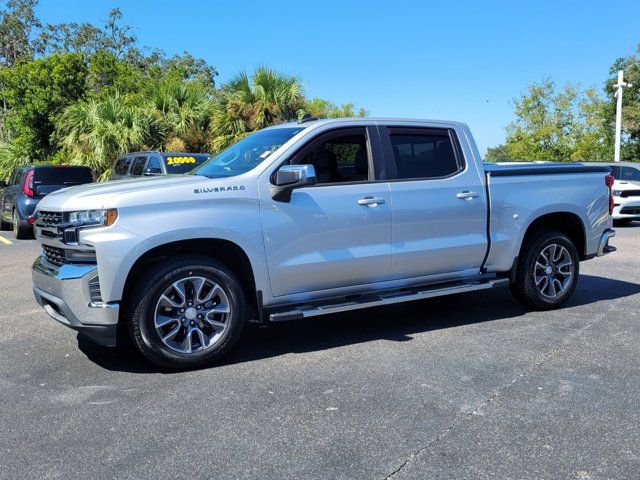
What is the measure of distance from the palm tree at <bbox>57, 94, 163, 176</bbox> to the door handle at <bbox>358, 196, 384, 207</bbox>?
16.1 meters

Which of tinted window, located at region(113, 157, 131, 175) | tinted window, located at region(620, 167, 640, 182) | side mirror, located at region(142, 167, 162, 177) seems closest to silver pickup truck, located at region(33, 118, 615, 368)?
side mirror, located at region(142, 167, 162, 177)

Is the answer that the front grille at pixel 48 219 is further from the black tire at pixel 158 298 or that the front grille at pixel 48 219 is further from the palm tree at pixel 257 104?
the palm tree at pixel 257 104

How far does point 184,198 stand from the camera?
15.0 ft

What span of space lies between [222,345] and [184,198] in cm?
114

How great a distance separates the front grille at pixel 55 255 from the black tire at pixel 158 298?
0.61 metres

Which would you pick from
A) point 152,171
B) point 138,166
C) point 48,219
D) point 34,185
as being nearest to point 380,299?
point 48,219

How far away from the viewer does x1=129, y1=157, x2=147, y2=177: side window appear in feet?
44.7

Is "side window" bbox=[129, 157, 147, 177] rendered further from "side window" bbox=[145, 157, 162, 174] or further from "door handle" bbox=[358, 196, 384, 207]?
"door handle" bbox=[358, 196, 384, 207]

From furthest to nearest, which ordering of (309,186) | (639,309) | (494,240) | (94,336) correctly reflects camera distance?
(639,309) → (494,240) → (309,186) → (94,336)

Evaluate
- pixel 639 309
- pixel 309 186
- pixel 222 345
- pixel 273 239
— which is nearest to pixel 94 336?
pixel 222 345

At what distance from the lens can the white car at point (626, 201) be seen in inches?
613

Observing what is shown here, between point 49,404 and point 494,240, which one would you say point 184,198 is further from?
point 494,240

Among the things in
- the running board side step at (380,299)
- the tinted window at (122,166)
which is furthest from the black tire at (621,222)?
the tinted window at (122,166)

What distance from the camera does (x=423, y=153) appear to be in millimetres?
5770
